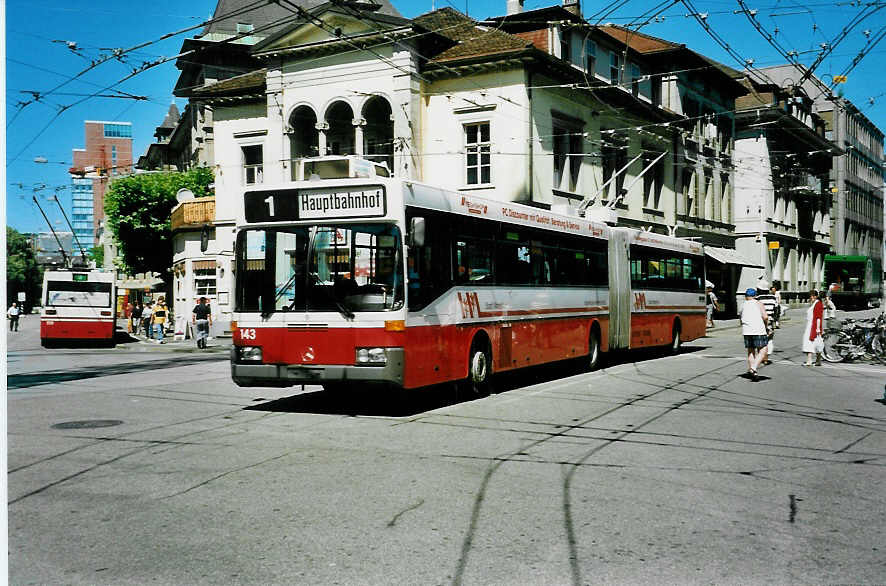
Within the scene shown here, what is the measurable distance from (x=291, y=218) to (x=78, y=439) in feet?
12.8

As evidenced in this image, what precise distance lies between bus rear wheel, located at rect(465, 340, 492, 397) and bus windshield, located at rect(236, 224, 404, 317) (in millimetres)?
2602

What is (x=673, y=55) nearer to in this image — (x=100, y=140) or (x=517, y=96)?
(x=517, y=96)

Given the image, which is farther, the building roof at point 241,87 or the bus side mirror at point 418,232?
the building roof at point 241,87

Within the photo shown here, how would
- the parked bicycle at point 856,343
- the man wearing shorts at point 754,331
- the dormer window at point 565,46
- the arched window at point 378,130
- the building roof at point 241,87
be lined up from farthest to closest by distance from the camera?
1. the building roof at point 241,87
2. the arched window at point 378,130
3. the dormer window at point 565,46
4. the parked bicycle at point 856,343
5. the man wearing shorts at point 754,331

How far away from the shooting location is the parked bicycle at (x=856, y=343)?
21.7 metres

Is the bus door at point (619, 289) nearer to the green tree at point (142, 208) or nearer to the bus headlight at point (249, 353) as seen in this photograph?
the bus headlight at point (249, 353)

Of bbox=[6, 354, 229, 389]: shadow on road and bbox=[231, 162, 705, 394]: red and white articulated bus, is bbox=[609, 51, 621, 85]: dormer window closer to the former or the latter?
bbox=[6, 354, 229, 389]: shadow on road

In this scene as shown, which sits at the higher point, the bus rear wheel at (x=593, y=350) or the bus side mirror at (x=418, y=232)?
the bus side mirror at (x=418, y=232)

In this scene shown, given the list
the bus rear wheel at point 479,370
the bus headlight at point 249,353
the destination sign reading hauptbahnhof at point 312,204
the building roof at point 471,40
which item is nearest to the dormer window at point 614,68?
the building roof at point 471,40

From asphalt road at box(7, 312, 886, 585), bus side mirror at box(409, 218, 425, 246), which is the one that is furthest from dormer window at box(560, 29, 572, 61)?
bus side mirror at box(409, 218, 425, 246)

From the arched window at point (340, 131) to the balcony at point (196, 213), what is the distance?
736 cm

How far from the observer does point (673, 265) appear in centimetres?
2342

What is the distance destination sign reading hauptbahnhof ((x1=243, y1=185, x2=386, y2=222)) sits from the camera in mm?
11452

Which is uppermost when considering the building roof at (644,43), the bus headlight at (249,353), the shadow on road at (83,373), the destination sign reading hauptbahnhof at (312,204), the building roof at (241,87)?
the building roof at (644,43)
